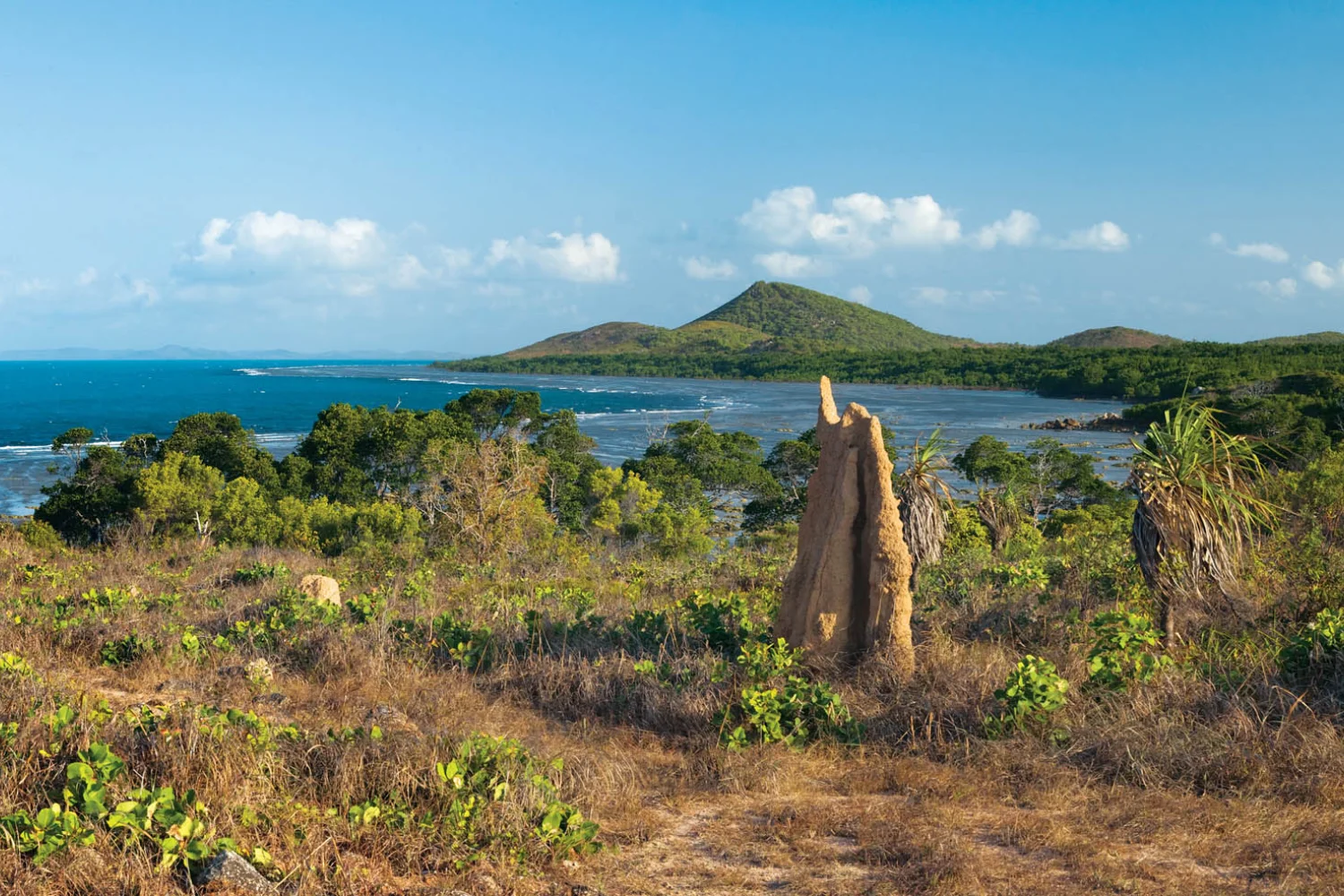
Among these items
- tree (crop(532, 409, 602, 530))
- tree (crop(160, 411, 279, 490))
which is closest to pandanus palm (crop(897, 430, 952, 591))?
tree (crop(532, 409, 602, 530))

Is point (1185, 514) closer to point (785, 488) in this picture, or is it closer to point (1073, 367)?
point (785, 488)

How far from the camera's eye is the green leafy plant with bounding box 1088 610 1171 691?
6.13 metres

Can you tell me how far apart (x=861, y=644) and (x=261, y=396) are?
146 meters

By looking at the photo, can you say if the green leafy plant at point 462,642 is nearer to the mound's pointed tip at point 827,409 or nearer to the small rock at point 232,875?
the mound's pointed tip at point 827,409

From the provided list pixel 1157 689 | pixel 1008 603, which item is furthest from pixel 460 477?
pixel 1157 689

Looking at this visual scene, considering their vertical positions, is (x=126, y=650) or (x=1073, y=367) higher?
(x=1073, y=367)

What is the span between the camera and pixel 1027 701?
19.0 feet

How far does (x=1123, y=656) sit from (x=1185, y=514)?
6.97ft

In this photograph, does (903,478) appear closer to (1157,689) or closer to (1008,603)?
(1008,603)

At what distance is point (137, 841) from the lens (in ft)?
12.9

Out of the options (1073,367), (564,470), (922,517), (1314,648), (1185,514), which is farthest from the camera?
(1073,367)

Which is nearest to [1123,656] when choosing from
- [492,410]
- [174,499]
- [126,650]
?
[126,650]

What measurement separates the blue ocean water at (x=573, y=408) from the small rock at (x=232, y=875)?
46536 millimetres

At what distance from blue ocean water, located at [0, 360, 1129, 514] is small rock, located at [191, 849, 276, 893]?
46536mm
